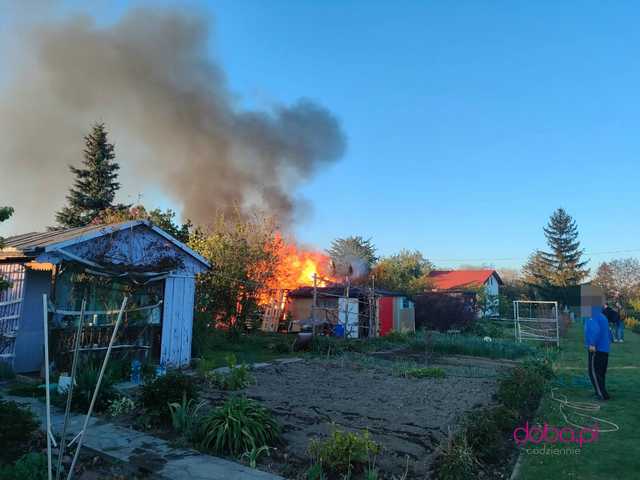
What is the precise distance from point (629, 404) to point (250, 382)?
269 inches

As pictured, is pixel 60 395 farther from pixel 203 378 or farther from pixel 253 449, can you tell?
pixel 253 449

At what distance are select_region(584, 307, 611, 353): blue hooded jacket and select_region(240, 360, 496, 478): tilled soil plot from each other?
209 cm

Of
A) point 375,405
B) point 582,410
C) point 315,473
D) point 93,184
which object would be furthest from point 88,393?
point 93,184

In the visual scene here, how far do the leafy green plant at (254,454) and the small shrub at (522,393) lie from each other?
389cm

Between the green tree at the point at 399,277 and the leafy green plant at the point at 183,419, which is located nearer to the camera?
the leafy green plant at the point at 183,419

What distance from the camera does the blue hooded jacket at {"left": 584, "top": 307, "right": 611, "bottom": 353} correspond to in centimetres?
777

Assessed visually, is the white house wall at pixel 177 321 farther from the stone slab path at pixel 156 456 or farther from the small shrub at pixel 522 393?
the small shrub at pixel 522 393

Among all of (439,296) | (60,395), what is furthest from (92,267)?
(439,296)

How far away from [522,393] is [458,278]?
119 feet

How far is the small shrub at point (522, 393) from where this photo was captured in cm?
665

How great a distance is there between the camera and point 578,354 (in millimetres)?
14305

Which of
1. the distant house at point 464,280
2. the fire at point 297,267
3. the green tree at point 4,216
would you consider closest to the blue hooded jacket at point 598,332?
the green tree at point 4,216

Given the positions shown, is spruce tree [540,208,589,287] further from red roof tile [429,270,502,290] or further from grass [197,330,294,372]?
grass [197,330,294,372]

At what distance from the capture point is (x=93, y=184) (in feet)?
103
